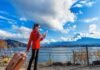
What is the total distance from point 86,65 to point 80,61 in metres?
0.66

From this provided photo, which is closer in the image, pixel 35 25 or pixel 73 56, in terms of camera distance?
pixel 35 25

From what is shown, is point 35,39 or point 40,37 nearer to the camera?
point 40,37

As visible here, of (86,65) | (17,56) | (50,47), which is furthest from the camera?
(50,47)

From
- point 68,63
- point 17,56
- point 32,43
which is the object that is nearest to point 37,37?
point 32,43

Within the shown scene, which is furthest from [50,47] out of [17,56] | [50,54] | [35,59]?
[17,56]

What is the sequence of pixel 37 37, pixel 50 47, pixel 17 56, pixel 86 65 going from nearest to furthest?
pixel 17 56 < pixel 37 37 < pixel 86 65 < pixel 50 47

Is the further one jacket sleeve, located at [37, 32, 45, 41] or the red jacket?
the red jacket

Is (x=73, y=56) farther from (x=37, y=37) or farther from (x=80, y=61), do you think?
(x=37, y=37)

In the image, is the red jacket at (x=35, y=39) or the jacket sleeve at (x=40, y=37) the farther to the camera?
the red jacket at (x=35, y=39)

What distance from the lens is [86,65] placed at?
49.1 feet

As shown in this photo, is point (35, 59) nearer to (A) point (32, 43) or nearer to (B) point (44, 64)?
(A) point (32, 43)

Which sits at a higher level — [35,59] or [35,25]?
[35,25]

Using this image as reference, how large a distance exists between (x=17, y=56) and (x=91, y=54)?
512 inches

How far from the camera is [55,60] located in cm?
1570
